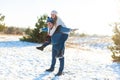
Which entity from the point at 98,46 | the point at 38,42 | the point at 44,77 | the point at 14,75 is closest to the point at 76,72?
the point at 44,77

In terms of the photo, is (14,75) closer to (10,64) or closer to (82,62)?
(10,64)

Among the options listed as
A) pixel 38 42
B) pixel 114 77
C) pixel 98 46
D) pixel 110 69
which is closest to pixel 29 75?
pixel 114 77

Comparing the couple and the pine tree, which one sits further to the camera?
the pine tree

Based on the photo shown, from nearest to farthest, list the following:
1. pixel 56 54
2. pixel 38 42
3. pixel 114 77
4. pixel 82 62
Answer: pixel 56 54 < pixel 114 77 < pixel 82 62 < pixel 38 42

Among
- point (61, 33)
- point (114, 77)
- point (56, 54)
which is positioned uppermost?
point (61, 33)

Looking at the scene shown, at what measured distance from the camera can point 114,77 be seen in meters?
11.5

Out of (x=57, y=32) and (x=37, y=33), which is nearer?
(x=57, y=32)

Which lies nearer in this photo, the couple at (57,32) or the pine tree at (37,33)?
the couple at (57,32)

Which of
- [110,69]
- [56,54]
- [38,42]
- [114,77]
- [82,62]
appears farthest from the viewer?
[38,42]

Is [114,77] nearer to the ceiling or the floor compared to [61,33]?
nearer to the floor

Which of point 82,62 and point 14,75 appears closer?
point 14,75

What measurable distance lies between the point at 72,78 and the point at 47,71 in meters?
1.06

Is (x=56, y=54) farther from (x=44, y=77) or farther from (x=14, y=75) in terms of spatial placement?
(x=14, y=75)

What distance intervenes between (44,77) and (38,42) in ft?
36.2
